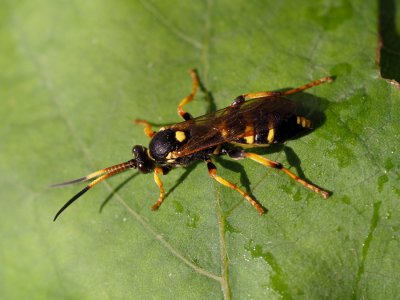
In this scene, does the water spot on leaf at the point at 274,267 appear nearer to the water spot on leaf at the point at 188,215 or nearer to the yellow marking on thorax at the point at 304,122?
the water spot on leaf at the point at 188,215

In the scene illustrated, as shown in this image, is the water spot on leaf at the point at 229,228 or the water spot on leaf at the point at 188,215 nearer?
the water spot on leaf at the point at 229,228

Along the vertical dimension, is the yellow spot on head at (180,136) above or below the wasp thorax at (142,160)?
above

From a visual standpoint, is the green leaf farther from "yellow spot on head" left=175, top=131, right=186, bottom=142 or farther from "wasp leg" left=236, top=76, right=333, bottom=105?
"yellow spot on head" left=175, top=131, right=186, bottom=142

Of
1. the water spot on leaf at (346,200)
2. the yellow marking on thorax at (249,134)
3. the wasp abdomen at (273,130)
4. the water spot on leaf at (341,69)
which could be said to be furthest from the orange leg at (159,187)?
the water spot on leaf at (341,69)

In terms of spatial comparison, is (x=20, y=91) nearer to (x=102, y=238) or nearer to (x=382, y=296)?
(x=102, y=238)

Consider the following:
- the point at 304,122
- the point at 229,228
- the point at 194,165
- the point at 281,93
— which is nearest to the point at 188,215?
the point at 229,228

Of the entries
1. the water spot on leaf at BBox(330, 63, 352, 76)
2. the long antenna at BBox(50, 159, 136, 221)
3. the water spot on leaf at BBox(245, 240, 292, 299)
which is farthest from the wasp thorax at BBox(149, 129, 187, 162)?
the water spot on leaf at BBox(330, 63, 352, 76)

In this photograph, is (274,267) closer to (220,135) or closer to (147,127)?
(220,135)

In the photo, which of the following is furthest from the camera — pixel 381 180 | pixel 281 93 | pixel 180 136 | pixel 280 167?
pixel 180 136
